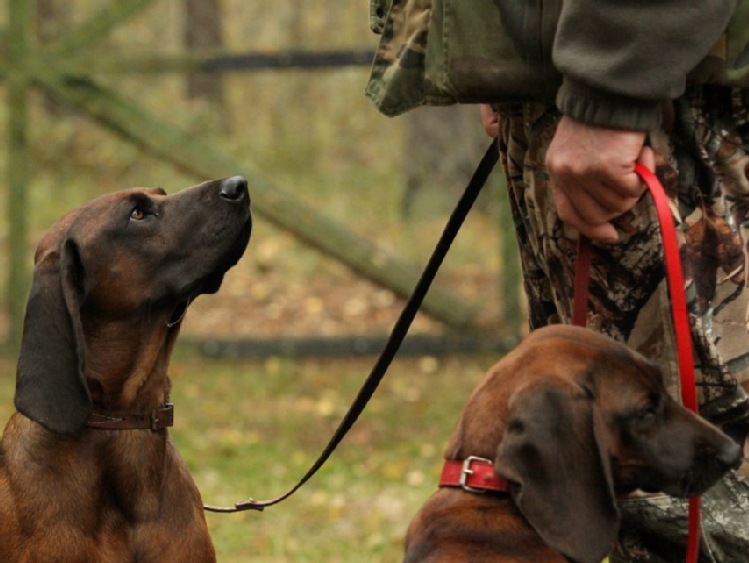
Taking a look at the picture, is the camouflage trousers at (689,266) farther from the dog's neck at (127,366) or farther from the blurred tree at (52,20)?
the blurred tree at (52,20)

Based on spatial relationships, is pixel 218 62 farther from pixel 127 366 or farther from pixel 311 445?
pixel 127 366

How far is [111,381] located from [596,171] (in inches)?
68.1

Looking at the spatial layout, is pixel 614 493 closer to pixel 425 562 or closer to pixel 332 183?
pixel 425 562

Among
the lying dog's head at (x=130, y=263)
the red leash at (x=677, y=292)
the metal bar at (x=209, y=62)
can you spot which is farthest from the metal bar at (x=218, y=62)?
the red leash at (x=677, y=292)

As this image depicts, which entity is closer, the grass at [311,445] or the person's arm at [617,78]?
the person's arm at [617,78]

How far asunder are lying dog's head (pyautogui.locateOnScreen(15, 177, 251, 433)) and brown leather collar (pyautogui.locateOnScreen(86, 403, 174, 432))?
3.6 inches

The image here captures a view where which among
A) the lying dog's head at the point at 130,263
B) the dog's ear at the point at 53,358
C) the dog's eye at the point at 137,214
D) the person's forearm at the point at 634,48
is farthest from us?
the dog's eye at the point at 137,214

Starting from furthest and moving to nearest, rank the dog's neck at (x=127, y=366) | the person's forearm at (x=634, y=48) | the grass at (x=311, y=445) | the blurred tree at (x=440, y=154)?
1. the blurred tree at (x=440, y=154)
2. the grass at (x=311, y=445)
3. the dog's neck at (x=127, y=366)
4. the person's forearm at (x=634, y=48)

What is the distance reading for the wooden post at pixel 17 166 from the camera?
866cm

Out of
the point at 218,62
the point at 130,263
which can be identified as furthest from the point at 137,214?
the point at 218,62

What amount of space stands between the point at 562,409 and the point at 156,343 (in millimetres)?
1564

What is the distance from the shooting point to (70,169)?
12195 millimetres

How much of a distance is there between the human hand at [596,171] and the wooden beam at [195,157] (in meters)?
5.35

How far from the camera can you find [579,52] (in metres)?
3.21
